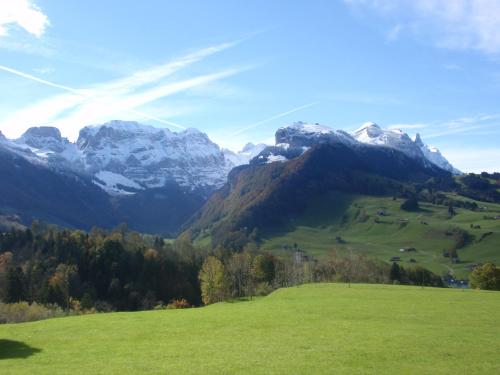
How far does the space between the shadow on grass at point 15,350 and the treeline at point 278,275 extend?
97.1 m

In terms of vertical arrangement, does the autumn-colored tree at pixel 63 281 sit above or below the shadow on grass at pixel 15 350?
below

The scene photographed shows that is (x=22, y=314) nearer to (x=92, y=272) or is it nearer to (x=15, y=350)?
(x=15, y=350)

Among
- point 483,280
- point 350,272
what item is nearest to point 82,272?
point 350,272

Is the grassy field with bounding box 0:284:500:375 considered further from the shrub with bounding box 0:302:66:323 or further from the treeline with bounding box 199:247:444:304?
the treeline with bounding box 199:247:444:304

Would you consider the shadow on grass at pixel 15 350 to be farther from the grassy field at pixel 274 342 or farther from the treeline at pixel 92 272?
the treeline at pixel 92 272

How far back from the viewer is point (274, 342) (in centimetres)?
4097

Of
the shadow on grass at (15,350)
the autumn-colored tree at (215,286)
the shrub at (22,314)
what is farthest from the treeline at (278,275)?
the shadow on grass at (15,350)

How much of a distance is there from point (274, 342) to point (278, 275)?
131036mm

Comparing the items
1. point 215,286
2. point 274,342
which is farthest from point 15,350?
point 215,286

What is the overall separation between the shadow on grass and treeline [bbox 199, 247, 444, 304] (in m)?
97.1

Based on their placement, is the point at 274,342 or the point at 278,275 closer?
the point at 274,342

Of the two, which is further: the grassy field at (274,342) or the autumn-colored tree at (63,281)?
the autumn-colored tree at (63,281)

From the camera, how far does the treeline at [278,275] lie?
14300cm

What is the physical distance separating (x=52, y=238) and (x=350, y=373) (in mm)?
183414
